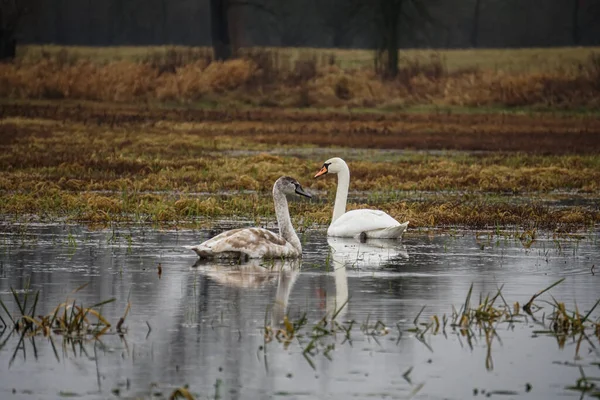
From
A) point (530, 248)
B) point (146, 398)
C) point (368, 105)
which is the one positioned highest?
point (368, 105)

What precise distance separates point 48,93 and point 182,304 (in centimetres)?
3181

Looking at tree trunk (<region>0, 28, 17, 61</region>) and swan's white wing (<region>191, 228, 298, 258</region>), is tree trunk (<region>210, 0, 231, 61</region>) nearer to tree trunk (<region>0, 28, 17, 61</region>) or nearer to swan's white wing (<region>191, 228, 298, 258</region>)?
tree trunk (<region>0, 28, 17, 61</region>)

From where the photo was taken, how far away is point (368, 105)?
1634 inches

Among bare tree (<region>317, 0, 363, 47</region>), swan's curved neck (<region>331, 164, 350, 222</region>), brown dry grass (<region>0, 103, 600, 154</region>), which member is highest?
bare tree (<region>317, 0, 363, 47</region>)

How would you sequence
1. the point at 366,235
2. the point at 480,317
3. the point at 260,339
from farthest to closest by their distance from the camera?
the point at 366,235, the point at 480,317, the point at 260,339

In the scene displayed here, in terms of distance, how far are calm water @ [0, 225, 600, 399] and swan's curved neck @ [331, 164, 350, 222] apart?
1.16 metres

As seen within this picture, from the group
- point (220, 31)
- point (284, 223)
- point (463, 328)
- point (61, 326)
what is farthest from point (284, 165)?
point (220, 31)

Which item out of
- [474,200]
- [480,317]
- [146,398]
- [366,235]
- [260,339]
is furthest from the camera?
[474,200]

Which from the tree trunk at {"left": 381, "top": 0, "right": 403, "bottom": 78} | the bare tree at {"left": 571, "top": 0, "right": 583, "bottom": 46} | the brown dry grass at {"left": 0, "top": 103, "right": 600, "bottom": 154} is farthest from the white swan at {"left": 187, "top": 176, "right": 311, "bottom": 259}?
the bare tree at {"left": 571, "top": 0, "right": 583, "bottom": 46}

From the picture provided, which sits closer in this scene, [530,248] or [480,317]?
[480,317]

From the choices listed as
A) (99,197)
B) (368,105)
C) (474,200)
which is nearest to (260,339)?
(99,197)

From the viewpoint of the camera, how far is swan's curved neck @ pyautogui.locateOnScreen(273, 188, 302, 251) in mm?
13602

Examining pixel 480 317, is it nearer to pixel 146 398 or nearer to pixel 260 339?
pixel 260 339

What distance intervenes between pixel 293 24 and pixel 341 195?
69.7m
